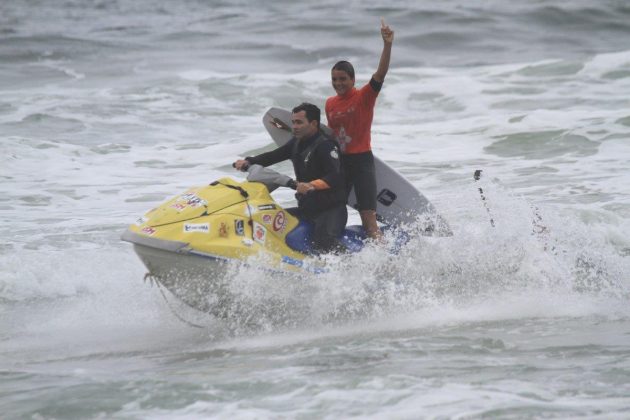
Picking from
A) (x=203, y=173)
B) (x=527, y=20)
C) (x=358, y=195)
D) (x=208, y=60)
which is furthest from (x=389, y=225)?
(x=527, y=20)

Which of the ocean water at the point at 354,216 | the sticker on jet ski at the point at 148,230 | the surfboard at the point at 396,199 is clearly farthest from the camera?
the surfboard at the point at 396,199

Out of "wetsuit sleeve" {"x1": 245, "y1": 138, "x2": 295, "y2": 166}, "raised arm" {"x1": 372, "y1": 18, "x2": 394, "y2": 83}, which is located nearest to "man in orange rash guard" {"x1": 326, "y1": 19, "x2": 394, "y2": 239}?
"raised arm" {"x1": 372, "y1": 18, "x2": 394, "y2": 83}

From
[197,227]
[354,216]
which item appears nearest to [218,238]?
[197,227]

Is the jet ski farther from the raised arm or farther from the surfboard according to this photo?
the raised arm

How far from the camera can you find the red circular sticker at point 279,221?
23.6ft

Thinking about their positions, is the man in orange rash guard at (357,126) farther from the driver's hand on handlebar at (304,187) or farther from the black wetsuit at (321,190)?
the driver's hand on handlebar at (304,187)

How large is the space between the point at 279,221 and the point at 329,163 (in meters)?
0.54

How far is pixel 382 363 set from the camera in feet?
20.3

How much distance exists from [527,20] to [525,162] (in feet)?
40.1

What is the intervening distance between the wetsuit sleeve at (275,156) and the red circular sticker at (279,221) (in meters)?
0.49

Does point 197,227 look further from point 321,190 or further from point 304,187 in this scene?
point 321,190

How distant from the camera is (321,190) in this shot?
7.27m

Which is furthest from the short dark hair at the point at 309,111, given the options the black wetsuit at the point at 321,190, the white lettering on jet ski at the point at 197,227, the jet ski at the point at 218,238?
the white lettering on jet ski at the point at 197,227

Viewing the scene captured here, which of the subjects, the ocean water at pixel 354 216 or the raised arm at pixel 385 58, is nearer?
the ocean water at pixel 354 216
